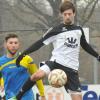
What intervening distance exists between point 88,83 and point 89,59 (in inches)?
21.3

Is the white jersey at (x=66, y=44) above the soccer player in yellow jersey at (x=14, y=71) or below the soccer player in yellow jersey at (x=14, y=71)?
above

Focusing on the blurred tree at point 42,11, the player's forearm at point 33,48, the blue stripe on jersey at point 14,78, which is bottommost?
the blue stripe on jersey at point 14,78

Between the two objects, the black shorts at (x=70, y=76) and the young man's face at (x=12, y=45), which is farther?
the young man's face at (x=12, y=45)

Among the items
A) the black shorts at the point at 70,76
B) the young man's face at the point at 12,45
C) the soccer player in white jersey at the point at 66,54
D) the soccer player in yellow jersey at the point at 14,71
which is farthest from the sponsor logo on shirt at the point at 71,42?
the young man's face at the point at 12,45

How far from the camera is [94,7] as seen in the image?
12.1 meters

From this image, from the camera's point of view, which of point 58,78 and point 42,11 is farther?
point 42,11

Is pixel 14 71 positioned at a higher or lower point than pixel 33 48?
lower

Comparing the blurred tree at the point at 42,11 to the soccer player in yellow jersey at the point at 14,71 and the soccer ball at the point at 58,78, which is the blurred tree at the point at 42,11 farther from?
the soccer ball at the point at 58,78

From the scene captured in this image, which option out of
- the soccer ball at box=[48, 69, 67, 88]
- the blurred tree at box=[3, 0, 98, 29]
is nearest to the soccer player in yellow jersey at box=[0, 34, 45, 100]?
the soccer ball at box=[48, 69, 67, 88]

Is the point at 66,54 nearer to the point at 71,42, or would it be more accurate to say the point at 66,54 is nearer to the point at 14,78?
the point at 71,42

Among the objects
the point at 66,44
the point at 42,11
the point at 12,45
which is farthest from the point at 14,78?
the point at 42,11

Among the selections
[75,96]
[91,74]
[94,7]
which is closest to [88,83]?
[91,74]

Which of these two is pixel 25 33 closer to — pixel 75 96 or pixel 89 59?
pixel 89 59

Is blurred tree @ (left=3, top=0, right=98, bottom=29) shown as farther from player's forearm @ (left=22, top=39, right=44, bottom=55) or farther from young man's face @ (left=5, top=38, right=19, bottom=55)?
player's forearm @ (left=22, top=39, right=44, bottom=55)
